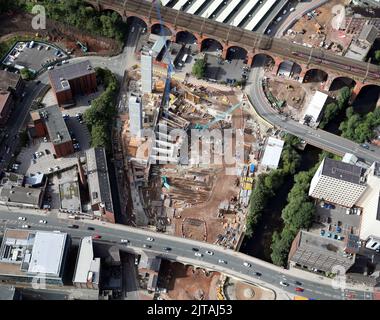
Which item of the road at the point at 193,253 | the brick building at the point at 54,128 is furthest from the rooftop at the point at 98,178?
the brick building at the point at 54,128

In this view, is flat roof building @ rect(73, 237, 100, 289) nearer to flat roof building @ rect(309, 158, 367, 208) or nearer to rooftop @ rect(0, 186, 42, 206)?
rooftop @ rect(0, 186, 42, 206)

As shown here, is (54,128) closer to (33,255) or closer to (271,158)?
(33,255)

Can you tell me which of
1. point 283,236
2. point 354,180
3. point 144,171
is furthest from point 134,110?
point 354,180

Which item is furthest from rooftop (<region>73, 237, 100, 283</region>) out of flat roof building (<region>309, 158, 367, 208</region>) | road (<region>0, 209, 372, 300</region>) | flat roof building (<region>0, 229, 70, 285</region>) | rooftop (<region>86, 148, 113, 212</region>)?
flat roof building (<region>309, 158, 367, 208</region>)

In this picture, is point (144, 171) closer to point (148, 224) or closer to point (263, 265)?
point (148, 224)

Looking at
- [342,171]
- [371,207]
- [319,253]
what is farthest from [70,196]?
[371,207]
